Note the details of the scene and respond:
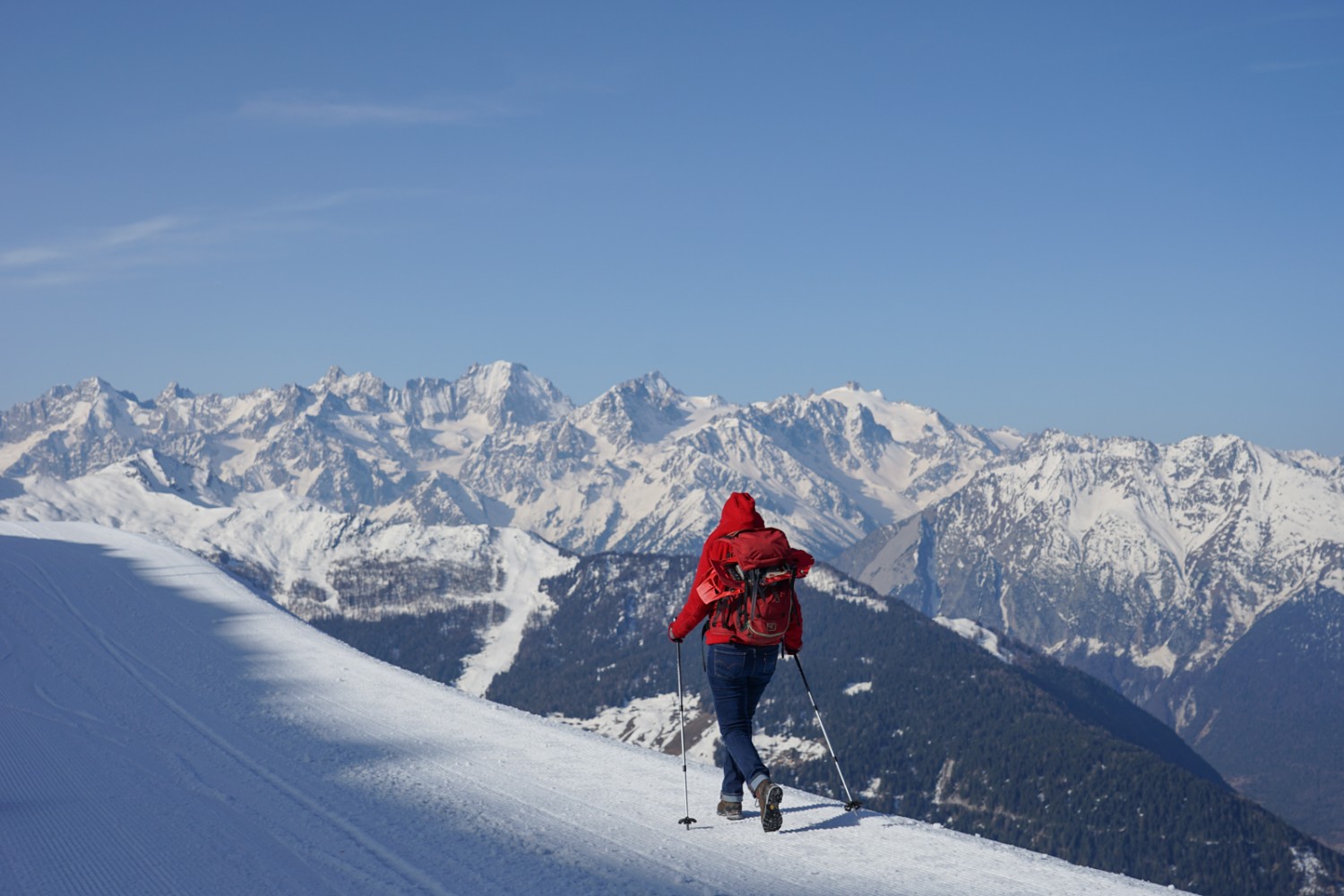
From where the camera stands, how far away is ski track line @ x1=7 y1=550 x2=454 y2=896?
10.1m

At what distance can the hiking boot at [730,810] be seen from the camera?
12578 millimetres

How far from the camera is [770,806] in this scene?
11.9 metres

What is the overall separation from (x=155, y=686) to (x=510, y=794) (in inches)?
406

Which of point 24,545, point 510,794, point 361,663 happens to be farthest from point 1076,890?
point 24,545

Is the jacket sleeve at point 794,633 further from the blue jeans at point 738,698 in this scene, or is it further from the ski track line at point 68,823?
the ski track line at point 68,823

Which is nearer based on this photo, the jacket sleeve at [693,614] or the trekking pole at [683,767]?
the jacket sleeve at [693,614]

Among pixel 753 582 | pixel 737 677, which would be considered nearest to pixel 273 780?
pixel 737 677

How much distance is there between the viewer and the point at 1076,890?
10461 mm

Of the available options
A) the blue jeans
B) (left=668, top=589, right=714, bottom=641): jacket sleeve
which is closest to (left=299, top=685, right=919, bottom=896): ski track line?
the blue jeans

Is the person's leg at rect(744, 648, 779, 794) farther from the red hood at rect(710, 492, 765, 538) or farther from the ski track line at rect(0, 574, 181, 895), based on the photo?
the ski track line at rect(0, 574, 181, 895)

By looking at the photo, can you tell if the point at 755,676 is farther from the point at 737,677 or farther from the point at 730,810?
the point at 730,810

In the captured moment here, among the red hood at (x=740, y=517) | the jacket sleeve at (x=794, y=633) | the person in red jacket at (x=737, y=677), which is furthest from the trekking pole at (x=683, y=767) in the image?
the red hood at (x=740, y=517)

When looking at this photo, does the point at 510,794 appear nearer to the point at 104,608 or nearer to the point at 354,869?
the point at 354,869

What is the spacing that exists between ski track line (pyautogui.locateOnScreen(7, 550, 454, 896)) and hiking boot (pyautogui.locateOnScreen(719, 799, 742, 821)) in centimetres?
378
